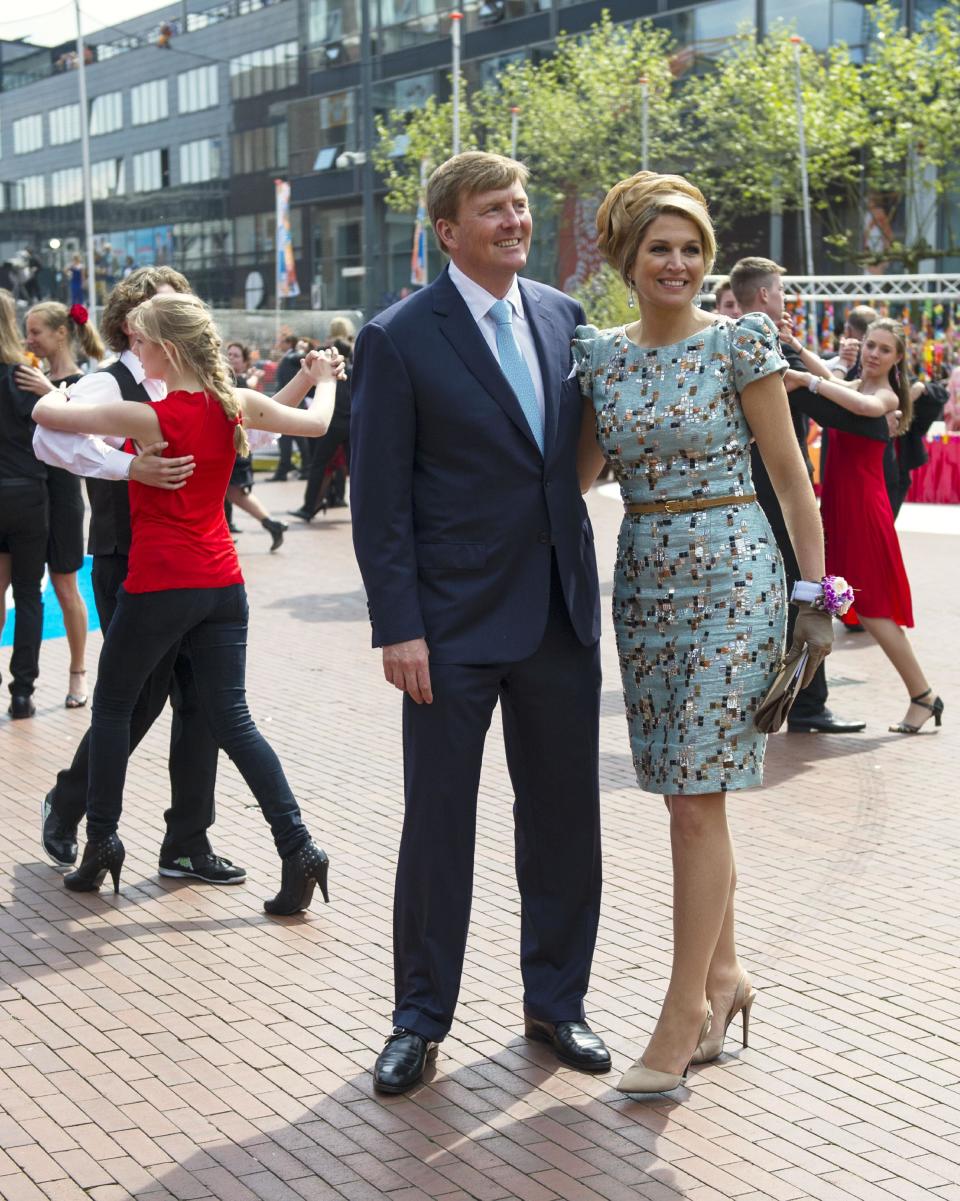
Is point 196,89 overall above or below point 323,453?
above

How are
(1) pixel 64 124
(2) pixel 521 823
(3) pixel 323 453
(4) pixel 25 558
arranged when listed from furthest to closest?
(1) pixel 64 124, (3) pixel 323 453, (4) pixel 25 558, (2) pixel 521 823

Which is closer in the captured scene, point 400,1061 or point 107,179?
point 400,1061

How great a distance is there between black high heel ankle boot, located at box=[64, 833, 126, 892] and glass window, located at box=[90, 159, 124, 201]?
254ft

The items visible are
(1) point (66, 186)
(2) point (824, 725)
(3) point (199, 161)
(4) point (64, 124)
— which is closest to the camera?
(2) point (824, 725)

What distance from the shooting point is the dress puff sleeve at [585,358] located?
3.91 metres

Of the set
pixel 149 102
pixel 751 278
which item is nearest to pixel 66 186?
pixel 149 102

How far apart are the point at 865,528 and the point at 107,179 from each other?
255 feet

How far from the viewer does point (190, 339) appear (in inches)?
197

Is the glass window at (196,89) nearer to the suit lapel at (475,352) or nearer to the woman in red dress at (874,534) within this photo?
the woman in red dress at (874,534)

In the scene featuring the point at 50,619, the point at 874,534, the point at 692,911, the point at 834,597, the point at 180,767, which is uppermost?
the point at 834,597

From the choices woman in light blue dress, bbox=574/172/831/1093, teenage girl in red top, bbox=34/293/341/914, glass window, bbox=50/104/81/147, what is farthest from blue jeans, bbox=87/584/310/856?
glass window, bbox=50/104/81/147

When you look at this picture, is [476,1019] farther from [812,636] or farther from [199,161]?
[199,161]

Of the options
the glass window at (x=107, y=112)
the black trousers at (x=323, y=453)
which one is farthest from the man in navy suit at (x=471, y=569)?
the glass window at (x=107, y=112)

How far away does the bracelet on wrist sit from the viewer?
12.5 feet
